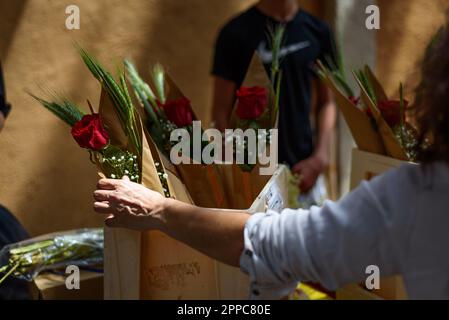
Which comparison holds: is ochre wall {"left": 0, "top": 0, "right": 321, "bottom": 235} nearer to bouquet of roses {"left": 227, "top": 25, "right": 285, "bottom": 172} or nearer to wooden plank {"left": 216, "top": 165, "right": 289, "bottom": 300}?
bouquet of roses {"left": 227, "top": 25, "right": 285, "bottom": 172}

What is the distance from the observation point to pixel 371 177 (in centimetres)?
170

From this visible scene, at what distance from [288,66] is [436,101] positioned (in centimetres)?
179

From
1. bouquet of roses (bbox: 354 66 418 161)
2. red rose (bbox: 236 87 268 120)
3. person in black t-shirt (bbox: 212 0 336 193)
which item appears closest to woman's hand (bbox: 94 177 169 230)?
red rose (bbox: 236 87 268 120)

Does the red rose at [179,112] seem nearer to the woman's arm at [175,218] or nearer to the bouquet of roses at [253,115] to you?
the bouquet of roses at [253,115]

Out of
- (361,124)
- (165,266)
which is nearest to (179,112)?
(165,266)

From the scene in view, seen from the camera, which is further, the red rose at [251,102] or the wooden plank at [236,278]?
the red rose at [251,102]

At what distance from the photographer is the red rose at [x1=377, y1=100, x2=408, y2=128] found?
5.33ft

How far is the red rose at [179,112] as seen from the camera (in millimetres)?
1521

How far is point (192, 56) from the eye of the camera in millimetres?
3104

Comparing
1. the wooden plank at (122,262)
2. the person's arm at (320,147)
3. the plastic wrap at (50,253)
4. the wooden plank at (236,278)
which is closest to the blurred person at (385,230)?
the wooden plank at (236,278)

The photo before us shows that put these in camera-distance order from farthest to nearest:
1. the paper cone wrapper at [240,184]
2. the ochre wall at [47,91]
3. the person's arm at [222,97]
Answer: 1. the person's arm at [222,97]
2. the ochre wall at [47,91]
3. the paper cone wrapper at [240,184]

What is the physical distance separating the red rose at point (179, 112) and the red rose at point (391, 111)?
0.54 meters

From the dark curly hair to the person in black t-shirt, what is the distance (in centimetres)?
162
